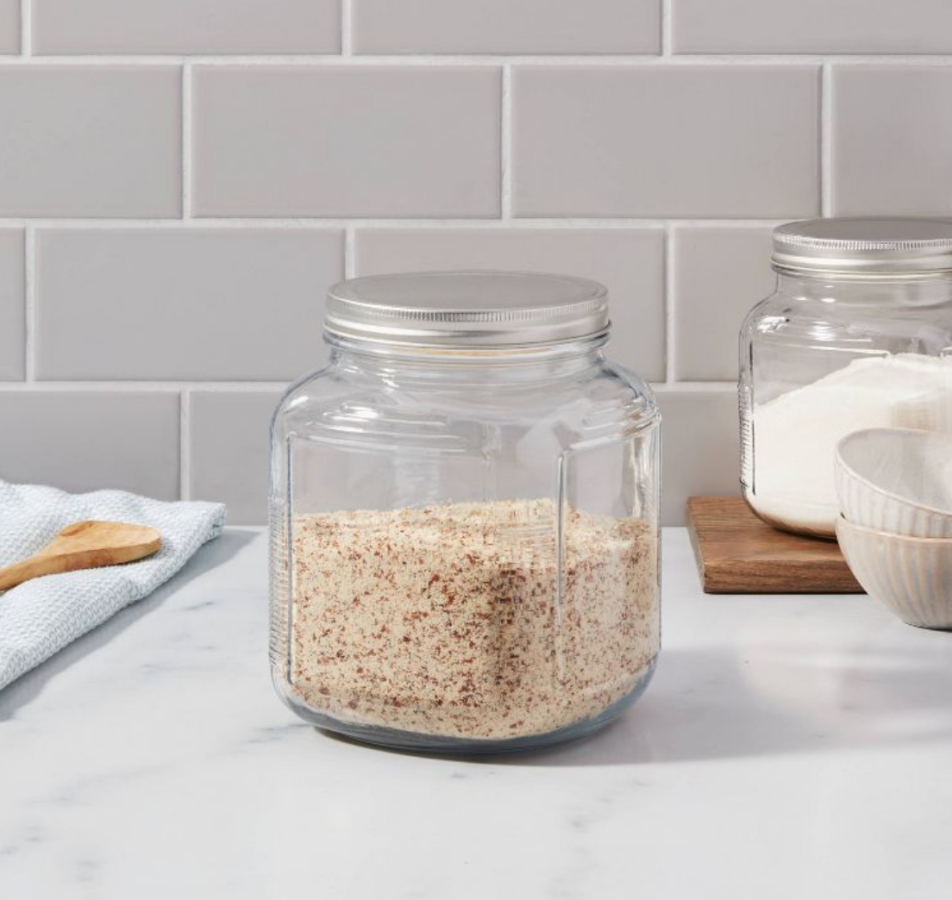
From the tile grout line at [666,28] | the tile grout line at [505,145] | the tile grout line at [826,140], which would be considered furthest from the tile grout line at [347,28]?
the tile grout line at [826,140]

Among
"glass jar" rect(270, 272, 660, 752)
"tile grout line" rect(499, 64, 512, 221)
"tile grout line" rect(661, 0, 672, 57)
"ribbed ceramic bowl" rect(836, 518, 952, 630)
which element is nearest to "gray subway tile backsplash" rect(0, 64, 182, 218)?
"tile grout line" rect(499, 64, 512, 221)

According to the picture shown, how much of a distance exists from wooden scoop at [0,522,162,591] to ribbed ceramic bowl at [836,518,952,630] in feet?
1.51

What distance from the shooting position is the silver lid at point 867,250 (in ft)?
3.10

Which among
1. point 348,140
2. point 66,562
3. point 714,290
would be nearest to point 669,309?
point 714,290

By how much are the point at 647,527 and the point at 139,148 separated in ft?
1.93

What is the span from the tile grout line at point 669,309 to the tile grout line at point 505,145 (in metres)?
0.12

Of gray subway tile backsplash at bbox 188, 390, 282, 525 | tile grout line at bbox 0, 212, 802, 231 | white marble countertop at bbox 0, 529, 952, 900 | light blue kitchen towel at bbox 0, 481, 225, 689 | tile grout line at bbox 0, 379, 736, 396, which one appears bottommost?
white marble countertop at bbox 0, 529, 952, 900

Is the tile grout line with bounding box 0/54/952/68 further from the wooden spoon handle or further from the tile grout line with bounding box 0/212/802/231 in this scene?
the wooden spoon handle

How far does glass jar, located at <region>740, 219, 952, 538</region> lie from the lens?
3.12 feet

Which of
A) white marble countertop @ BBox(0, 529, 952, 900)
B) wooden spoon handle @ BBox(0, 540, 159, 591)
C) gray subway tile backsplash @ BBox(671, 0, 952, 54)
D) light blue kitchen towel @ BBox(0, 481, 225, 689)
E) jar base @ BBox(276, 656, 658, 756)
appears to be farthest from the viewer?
gray subway tile backsplash @ BBox(671, 0, 952, 54)

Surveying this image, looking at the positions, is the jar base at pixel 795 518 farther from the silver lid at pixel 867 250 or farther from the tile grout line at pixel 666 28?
the tile grout line at pixel 666 28

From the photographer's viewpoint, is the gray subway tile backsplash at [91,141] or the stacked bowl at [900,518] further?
the gray subway tile backsplash at [91,141]

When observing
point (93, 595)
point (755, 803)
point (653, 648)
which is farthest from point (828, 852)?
point (93, 595)

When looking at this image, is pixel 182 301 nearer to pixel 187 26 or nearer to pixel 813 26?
pixel 187 26
